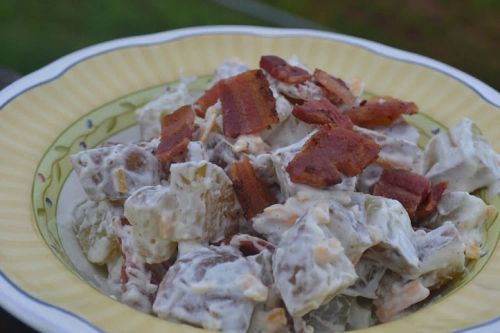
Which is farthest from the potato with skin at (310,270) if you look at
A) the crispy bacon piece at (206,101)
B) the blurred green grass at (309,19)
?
the blurred green grass at (309,19)

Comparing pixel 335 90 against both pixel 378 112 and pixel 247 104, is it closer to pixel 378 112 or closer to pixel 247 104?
pixel 378 112

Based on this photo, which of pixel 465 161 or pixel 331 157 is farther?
pixel 465 161

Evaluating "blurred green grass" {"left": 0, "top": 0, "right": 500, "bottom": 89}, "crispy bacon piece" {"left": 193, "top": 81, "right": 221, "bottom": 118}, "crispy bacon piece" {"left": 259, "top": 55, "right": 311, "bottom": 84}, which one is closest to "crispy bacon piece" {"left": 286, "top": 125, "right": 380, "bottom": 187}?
"crispy bacon piece" {"left": 259, "top": 55, "right": 311, "bottom": 84}

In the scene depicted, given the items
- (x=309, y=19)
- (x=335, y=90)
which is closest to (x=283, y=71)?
(x=335, y=90)

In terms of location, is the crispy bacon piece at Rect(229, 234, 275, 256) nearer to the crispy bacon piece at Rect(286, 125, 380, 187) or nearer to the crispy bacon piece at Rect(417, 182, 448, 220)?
the crispy bacon piece at Rect(286, 125, 380, 187)

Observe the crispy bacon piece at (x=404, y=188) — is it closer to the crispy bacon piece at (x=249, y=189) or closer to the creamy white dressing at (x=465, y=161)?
the creamy white dressing at (x=465, y=161)

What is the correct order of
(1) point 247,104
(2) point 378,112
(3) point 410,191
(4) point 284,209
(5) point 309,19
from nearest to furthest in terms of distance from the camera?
(4) point 284,209, (3) point 410,191, (1) point 247,104, (2) point 378,112, (5) point 309,19
